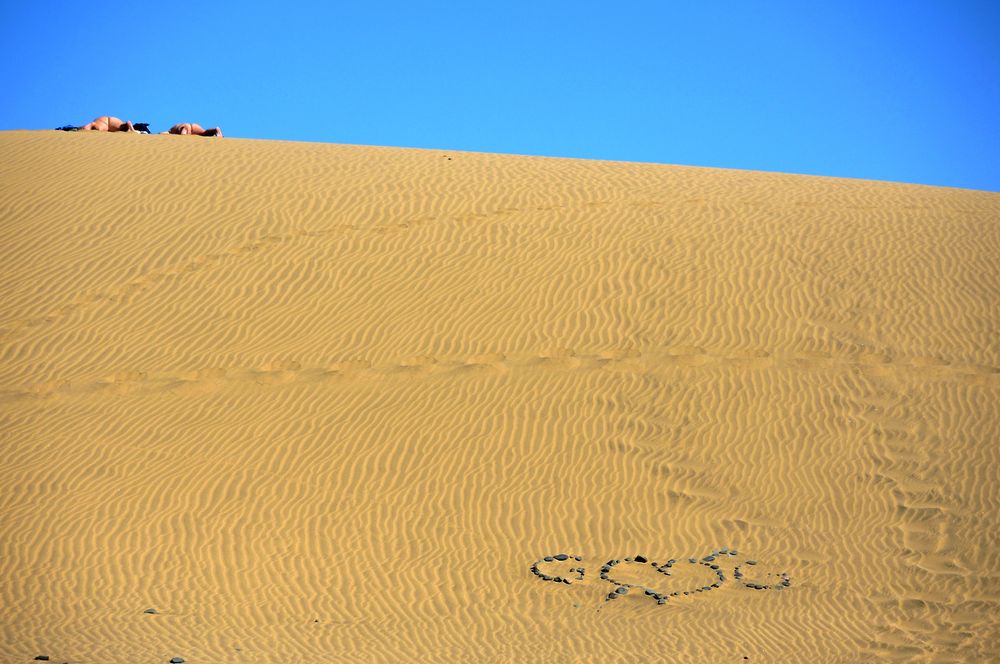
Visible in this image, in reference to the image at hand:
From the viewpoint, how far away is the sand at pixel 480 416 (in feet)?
35.9

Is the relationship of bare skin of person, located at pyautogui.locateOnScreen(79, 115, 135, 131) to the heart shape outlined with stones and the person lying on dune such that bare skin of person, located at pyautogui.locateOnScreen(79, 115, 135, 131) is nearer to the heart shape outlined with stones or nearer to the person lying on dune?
the person lying on dune

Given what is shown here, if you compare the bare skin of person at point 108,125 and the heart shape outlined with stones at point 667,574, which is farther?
the bare skin of person at point 108,125

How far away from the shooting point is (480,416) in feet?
49.3

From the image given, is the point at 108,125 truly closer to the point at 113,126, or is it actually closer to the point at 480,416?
the point at 113,126

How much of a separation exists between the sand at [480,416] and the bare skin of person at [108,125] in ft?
12.8

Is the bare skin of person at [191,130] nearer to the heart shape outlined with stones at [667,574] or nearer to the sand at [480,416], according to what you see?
the sand at [480,416]

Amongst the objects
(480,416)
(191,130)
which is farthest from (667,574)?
(191,130)

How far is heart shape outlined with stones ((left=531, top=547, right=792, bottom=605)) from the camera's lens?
37.5 feet

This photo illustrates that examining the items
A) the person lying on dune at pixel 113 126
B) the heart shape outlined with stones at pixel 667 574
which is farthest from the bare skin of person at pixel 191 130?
the heart shape outlined with stones at pixel 667 574

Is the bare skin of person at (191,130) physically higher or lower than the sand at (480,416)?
higher

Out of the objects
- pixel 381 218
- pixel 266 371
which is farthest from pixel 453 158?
pixel 266 371

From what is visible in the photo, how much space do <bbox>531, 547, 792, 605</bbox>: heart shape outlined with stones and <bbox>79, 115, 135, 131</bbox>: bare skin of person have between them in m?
20.3

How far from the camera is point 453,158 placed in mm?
24766

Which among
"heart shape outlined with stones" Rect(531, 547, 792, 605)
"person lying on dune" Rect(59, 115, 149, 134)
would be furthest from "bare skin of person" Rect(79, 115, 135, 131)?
"heart shape outlined with stones" Rect(531, 547, 792, 605)
